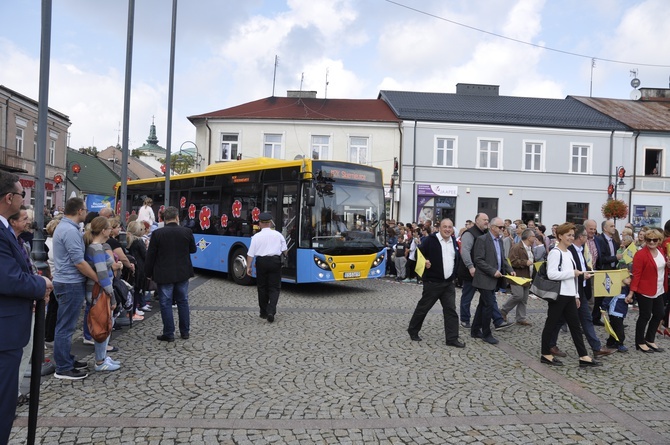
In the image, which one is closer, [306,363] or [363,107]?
[306,363]

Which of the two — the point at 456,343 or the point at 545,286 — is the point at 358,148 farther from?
the point at 545,286

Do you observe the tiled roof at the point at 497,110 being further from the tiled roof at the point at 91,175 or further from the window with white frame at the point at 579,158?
Result: the tiled roof at the point at 91,175

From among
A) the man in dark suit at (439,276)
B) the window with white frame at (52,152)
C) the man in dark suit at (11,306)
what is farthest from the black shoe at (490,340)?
the window with white frame at (52,152)

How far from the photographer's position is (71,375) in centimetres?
570

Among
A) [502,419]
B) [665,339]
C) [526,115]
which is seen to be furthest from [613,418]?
[526,115]

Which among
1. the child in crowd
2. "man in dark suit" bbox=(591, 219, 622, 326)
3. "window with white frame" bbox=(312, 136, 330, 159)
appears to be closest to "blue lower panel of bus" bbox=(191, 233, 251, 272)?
"man in dark suit" bbox=(591, 219, 622, 326)

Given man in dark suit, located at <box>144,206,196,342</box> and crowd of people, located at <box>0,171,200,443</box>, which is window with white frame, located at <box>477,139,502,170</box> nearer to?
crowd of people, located at <box>0,171,200,443</box>

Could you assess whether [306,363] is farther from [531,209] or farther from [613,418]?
[531,209]

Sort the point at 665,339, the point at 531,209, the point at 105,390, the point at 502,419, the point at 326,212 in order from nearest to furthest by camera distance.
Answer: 1. the point at 502,419
2. the point at 105,390
3. the point at 665,339
4. the point at 326,212
5. the point at 531,209

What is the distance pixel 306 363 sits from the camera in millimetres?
6512

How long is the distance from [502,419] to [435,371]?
1548mm

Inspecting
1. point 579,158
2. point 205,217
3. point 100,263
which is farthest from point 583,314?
point 579,158

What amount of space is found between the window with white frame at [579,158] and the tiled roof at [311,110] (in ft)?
35.5

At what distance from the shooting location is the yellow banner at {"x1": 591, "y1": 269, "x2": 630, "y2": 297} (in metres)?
7.38
